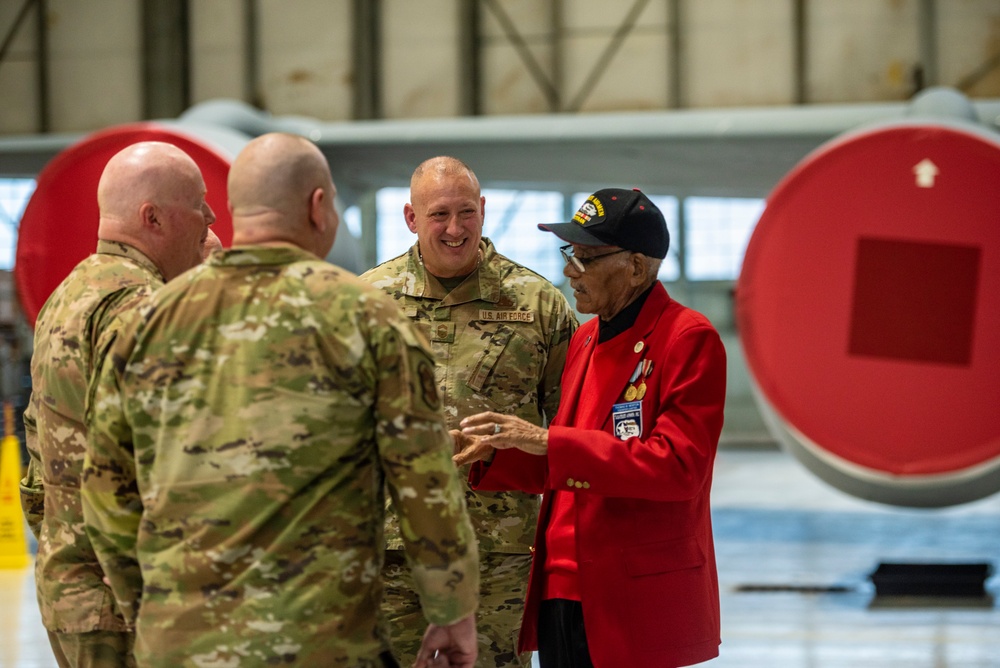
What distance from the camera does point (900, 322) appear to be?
4.09m

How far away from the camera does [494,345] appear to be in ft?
8.52

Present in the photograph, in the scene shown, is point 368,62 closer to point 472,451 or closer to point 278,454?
point 472,451

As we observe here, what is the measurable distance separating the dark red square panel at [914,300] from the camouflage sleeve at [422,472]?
280cm

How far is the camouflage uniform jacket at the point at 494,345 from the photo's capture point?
2.57 m

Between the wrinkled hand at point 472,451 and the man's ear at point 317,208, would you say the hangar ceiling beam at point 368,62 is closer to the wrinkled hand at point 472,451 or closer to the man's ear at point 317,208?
the wrinkled hand at point 472,451

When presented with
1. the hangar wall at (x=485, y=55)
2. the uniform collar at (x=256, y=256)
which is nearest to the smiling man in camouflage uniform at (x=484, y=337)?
the uniform collar at (x=256, y=256)

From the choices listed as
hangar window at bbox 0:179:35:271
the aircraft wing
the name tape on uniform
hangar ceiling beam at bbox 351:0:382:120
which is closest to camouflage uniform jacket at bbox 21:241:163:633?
the name tape on uniform

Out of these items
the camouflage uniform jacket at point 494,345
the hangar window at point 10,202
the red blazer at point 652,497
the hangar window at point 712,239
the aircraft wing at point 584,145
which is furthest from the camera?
the hangar window at point 10,202

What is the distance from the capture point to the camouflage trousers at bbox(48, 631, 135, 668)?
197 cm

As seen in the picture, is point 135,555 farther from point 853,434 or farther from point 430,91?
point 430,91

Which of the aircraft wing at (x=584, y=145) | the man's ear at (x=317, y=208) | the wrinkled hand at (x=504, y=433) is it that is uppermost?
the aircraft wing at (x=584, y=145)

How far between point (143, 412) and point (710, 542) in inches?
40.0

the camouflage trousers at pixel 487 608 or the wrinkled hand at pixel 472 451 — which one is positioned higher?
the wrinkled hand at pixel 472 451

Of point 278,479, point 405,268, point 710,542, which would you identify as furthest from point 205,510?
point 405,268
